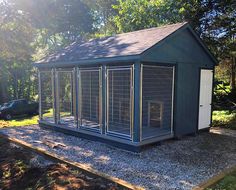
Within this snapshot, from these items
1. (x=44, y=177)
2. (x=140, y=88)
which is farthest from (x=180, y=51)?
(x=44, y=177)

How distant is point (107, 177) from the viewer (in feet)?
14.2

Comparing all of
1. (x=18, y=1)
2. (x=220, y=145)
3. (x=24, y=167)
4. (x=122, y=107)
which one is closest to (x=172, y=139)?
(x=220, y=145)

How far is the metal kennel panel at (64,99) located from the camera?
8086 mm

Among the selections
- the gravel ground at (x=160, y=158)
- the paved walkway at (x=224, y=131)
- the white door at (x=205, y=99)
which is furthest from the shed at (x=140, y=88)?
the paved walkway at (x=224, y=131)

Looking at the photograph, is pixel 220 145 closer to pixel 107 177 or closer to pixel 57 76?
pixel 107 177

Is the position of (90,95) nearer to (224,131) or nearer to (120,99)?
(120,99)

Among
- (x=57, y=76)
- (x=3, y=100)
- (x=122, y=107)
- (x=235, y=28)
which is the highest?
(x=235, y=28)

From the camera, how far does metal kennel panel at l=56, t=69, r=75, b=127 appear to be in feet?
26.5

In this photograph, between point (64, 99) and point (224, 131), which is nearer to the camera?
point (224, 131)

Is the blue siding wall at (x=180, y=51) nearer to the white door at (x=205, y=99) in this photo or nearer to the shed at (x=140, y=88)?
the shed at (x=140, y=88)

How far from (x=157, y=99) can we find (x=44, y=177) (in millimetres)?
4228

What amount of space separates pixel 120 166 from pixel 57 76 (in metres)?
4.29

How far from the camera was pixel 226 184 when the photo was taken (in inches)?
160

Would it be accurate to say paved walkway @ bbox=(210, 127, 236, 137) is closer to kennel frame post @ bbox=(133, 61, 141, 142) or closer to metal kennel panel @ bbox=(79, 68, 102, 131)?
kennel frame post @ bbox=(133, 61, 141, 142)
